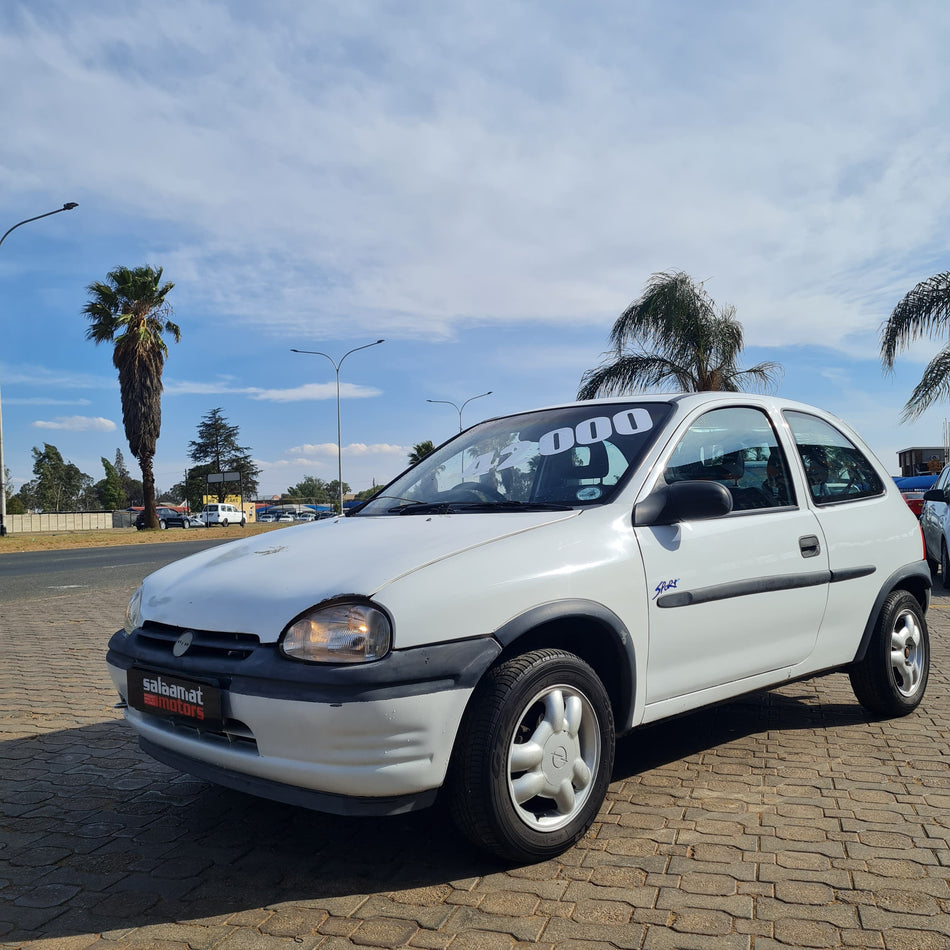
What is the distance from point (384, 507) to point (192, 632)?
132cm

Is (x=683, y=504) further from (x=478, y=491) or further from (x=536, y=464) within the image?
(x=478, y=491)

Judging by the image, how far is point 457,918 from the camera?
8.95ft

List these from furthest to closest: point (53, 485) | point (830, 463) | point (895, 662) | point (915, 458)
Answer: point (53, 485)
point (915, 458)
point (895, 662)
point (830, 463)

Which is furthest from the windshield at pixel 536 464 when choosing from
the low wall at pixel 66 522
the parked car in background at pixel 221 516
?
the parked car in background at pixel 221 516

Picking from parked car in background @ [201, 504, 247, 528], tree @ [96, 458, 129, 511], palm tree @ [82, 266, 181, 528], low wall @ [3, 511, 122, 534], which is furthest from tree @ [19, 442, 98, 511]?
palm tree @ [82, 266, 181, 528]

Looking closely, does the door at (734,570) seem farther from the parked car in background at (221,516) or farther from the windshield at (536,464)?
the parked car in background at (221,516)

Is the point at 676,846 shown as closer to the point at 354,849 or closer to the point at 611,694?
the point at 611,694

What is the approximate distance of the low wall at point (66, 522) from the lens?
63125 mm

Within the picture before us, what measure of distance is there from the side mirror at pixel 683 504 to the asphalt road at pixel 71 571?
11.1 m

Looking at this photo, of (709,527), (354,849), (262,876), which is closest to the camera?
(262,876)

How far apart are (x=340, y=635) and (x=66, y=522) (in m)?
74.6

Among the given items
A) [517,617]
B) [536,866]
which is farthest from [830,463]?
[536,866]

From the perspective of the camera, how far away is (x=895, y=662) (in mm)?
4816

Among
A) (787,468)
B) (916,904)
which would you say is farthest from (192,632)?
(787,468)
